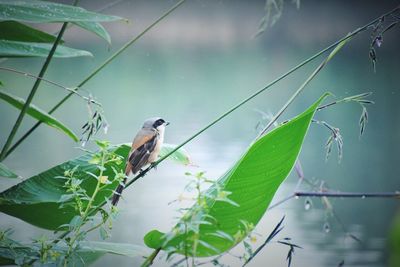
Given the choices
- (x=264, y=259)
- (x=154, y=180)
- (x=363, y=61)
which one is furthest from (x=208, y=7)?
(x=264, y=259)

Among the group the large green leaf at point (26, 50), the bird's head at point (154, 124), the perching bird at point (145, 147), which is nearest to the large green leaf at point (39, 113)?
the large green leaf at point (26, 50)

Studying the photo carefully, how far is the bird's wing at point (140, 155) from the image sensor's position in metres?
1.39

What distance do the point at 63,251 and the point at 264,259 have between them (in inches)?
119

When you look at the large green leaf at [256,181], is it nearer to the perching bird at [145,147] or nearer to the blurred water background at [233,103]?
the perching bird at [145,147]

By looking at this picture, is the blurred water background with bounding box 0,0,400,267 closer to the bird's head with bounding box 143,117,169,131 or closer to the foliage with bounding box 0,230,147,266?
the bird's head with bounding box 143,117,169,131

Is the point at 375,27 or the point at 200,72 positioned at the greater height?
the point at 200,72

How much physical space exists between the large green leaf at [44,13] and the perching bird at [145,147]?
402mm

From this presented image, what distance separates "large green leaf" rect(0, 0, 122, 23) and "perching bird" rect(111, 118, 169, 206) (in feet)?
1.32

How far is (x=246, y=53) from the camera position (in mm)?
10070

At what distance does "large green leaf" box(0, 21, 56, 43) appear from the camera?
1072 mm

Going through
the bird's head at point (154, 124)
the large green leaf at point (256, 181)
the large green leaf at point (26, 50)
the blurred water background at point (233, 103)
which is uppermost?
the blurred water background at point (233, 103)

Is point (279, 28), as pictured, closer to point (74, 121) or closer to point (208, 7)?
point (208, 7)

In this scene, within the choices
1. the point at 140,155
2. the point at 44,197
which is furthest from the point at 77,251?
the point at 140,155

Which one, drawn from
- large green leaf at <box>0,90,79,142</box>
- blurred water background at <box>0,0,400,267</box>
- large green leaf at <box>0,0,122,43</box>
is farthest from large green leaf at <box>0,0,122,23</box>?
blurred water background at <box>0,0,400,267</box>
